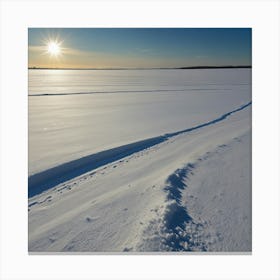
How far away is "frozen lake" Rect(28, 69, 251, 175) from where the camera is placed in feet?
10.0

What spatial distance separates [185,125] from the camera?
4.07 meters

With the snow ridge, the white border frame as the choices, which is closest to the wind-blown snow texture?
the snow ridge

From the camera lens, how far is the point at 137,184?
2.52 meters

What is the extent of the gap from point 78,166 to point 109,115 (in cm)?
184

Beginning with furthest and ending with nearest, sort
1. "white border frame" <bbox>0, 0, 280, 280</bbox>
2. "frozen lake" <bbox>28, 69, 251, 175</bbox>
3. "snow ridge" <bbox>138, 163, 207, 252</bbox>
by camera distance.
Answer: "frozen lake" <bbox>28, 69, 251, 175</bbox>
"white border frame" <bbox>0, 0, 280, 280</bbox>
"snow ridge" <bbox>138, 163, 207, 252</bbox>

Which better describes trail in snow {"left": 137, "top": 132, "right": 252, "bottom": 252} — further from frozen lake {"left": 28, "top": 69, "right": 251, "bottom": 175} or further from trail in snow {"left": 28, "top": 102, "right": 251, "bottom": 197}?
frozen lake {"left": 28, "top": 69, "right": 251, "bottom": 175}

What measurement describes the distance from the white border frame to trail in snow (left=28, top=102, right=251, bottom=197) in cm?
12
